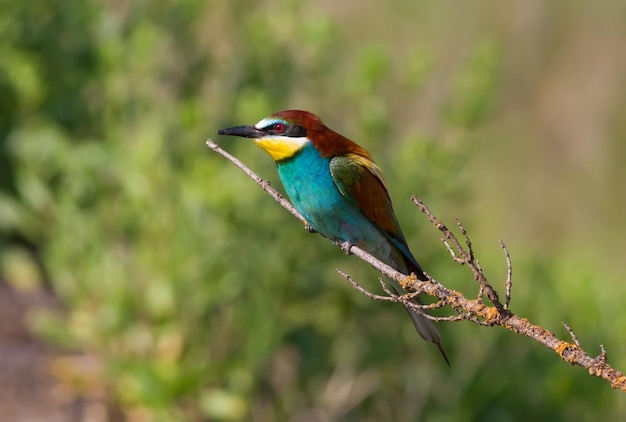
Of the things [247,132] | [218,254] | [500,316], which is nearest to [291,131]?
[247,132]

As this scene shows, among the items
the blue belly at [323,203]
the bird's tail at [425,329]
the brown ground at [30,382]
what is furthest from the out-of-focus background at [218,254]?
the bird's tail at [425,329]

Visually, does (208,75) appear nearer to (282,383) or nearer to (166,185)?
(166,185)

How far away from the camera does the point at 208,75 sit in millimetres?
5098

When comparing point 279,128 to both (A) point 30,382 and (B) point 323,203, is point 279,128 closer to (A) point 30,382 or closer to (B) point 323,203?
(B) point 323,203

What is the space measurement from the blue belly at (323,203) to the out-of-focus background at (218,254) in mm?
1312

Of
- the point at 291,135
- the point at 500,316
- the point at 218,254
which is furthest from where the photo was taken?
the point at 218,254

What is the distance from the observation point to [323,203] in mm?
2486

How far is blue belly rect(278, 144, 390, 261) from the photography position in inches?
96.5

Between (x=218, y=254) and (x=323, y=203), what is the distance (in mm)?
1479

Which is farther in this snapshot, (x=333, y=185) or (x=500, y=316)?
(x=333, y=185)

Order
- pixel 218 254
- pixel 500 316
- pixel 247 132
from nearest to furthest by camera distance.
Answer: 1. pixel 500 316
2. pixel 247 132
3. pixel 218 254

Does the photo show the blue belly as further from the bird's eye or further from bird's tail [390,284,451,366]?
bird's tail [390,284,451,366]

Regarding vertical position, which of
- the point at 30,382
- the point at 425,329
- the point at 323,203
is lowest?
the point at 30,382

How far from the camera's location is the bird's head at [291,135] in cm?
236
